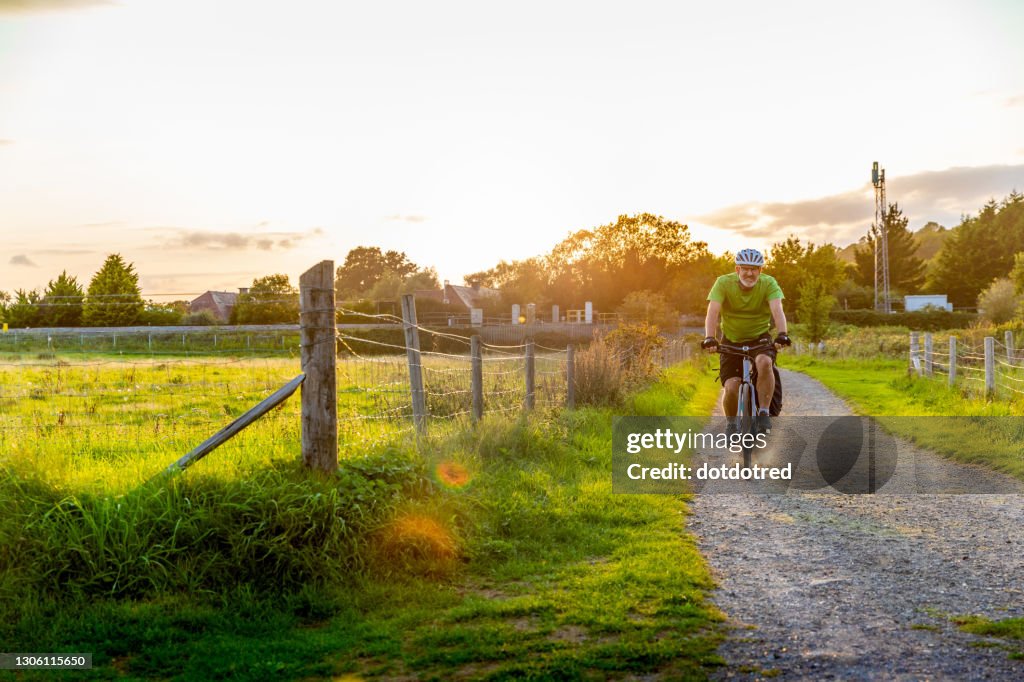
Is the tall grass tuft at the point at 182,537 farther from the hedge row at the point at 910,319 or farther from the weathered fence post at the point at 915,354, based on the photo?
the hedge row at the point at 910,319

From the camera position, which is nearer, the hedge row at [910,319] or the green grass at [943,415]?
the green grass at [943,415]

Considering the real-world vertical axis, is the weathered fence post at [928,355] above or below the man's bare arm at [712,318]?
below

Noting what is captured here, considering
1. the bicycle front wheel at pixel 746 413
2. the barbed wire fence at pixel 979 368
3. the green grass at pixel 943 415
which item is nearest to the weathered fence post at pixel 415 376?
the bicycle front wheel at pixel 746 413

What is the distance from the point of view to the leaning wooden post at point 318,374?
246 inches

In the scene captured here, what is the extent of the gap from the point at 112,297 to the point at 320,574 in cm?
1800

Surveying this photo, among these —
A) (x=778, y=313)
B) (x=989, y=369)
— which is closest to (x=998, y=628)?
(x=778, y=313)

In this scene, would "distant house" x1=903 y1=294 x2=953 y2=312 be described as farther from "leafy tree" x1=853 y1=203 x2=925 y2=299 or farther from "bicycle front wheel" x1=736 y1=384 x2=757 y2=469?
"bicycle front wheel" x1=736 y1=384 x2=757 y2=469

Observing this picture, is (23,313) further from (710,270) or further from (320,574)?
(710,270)

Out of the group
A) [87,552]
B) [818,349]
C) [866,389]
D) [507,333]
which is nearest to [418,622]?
[87,552]

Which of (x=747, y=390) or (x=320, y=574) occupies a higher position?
(x=747, y=390)

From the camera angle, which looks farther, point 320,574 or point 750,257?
point 750,257

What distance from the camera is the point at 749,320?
9.65 metres

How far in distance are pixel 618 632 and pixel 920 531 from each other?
148 inches

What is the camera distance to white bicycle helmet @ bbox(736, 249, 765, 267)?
364 inches
